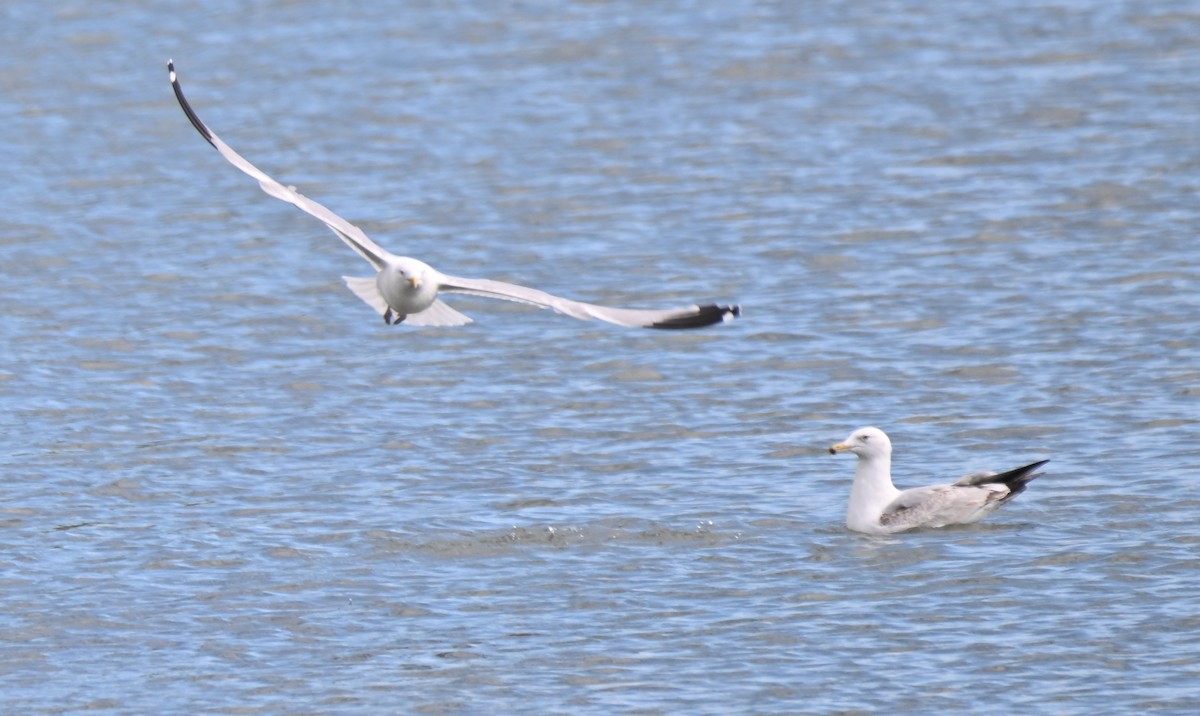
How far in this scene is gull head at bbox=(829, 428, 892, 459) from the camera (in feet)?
47.0

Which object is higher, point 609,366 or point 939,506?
point 609,366

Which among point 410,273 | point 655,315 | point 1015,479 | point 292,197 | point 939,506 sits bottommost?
point 939,506

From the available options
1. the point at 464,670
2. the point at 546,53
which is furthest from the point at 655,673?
the point at 546,53

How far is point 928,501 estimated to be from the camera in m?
13.9

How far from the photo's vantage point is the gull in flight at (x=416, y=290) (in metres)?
10.9

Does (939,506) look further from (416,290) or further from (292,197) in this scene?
(292,197)

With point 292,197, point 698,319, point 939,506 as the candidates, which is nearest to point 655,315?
point 698,319

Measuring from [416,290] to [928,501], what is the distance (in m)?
3.46

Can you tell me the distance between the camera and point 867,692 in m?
10.9

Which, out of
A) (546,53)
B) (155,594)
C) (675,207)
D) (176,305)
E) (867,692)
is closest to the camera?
(867,692)

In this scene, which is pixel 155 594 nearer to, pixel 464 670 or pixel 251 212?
pixel 464 670

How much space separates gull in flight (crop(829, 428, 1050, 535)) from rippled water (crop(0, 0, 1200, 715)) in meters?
0.13

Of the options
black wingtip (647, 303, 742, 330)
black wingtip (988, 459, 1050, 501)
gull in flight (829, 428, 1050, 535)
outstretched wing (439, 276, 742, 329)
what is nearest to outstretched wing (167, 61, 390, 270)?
outstretched wing (439, 276, 742, 329)

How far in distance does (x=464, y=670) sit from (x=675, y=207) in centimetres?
1234
